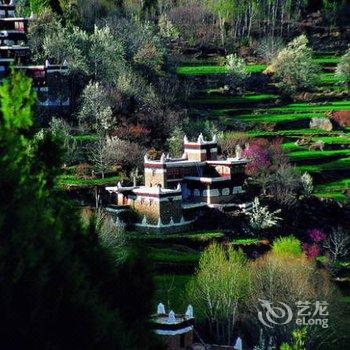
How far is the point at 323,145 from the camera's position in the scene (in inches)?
2416

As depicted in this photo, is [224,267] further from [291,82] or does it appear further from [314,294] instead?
[291,82]

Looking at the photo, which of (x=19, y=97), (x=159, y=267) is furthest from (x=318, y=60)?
(x=19, y=97)

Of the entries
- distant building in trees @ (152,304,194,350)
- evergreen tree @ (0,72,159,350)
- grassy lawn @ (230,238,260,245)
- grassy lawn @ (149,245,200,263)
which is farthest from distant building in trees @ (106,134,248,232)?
evergreen tree @ (0,72,159,350)

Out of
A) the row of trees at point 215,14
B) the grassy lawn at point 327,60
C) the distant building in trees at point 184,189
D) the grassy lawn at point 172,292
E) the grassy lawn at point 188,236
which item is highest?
the row of trees at point 215,14

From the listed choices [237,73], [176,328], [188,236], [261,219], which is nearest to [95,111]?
[261,219]

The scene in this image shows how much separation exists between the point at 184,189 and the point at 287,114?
62.5ft

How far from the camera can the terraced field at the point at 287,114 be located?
5775 centimetres

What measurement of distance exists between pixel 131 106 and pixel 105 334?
49922 mm

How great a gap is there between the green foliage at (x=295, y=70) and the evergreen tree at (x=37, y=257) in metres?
63.6

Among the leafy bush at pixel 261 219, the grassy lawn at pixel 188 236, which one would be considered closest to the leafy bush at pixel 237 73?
the leafy bush at pixel 261 219

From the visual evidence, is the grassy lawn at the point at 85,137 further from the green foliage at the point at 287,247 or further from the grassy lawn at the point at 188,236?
the green foliage at the point at 287,247

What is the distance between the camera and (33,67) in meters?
57.0

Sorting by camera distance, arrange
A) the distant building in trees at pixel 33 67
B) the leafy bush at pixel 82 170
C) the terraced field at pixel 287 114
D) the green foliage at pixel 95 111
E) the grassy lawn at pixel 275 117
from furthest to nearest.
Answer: the grassy lawn at pixel 275 117 → the terraced field at pixel 287 114 → the distant building in trees at pixel 33 67 → the green foliage at pixel 95 111 → the leafy bush at pixel 82 170

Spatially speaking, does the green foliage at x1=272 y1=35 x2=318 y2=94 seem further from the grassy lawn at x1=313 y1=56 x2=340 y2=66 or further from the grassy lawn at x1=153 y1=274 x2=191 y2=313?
the grassy lawn at x1=153 y1=274 x2=191 y2=313
